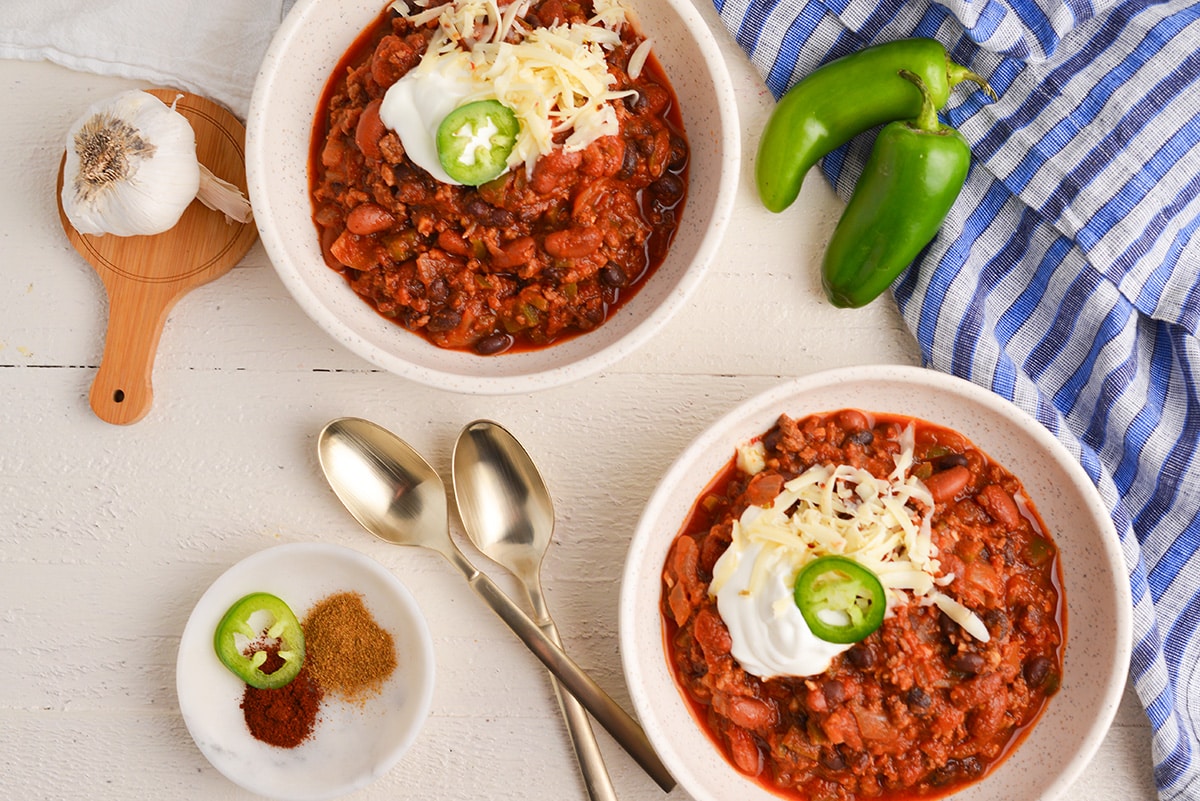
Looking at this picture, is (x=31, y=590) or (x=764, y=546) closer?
(x=764, y=546)

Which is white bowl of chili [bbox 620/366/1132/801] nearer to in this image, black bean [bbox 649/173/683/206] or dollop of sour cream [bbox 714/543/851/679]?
dollop of sour cream [bbox 714/543/851/679]

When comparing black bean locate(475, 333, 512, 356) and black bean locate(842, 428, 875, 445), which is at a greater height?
black bean locate(842, 428, 875, 445)

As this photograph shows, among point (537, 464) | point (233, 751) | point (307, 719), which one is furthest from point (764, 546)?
point (233, 751)

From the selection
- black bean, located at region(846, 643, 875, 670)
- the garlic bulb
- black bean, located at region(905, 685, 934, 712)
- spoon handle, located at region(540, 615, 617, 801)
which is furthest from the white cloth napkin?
black bean, located at region(905, 685, 934, 712)

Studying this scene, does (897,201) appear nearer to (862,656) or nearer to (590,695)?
(862,656)

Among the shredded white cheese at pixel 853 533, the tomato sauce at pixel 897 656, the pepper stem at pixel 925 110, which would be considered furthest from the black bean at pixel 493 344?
the pepper stem at pixel 925 110

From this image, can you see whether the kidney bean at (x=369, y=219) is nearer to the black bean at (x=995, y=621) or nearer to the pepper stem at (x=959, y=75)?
the pepper stem at (x=959, y=75)

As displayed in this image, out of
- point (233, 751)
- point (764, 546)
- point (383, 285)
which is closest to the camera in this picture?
point (764, 546)

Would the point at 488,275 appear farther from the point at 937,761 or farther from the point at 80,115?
the point at 937,761
